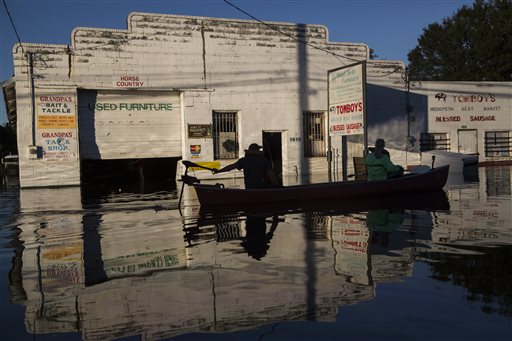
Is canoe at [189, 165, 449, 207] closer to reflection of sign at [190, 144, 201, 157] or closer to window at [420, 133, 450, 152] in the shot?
reflection of sign at [190, 144, 201, 157]

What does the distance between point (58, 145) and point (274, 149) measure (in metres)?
10.1

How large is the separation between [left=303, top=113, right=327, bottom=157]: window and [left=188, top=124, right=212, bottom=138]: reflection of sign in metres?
4.95

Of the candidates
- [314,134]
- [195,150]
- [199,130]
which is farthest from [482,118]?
[195,150]

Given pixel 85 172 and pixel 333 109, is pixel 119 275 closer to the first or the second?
pixel 333 109

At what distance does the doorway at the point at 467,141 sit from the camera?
2909cm

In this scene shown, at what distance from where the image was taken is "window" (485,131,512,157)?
29891mm

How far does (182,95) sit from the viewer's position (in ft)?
75.9

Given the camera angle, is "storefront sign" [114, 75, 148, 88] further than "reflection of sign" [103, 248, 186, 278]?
Yes

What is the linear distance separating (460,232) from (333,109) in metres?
12.7

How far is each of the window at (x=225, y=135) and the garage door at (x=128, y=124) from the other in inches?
67.2

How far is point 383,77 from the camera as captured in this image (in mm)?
27125

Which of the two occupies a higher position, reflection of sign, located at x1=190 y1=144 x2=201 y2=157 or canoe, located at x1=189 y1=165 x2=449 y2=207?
reflection of sign, located at x1=190 y1=144 x2=201 y2=157

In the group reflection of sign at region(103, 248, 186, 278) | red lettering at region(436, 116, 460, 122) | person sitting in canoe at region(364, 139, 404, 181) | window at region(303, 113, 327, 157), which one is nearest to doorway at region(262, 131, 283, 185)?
window at region(303, 113, 327, 157)

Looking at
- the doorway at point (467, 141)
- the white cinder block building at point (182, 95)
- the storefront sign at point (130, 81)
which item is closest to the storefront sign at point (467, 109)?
the doorway at point (467, 141)
